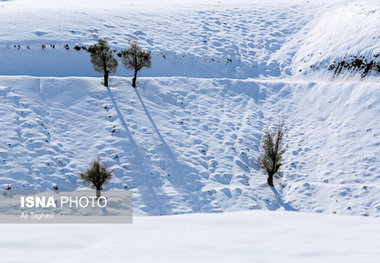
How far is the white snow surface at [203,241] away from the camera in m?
4.57

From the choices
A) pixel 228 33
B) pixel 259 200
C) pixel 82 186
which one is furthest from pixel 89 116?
pixel 228 33

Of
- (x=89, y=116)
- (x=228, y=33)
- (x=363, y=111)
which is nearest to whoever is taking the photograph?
(x=89, y=116)

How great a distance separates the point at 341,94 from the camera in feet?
87.9

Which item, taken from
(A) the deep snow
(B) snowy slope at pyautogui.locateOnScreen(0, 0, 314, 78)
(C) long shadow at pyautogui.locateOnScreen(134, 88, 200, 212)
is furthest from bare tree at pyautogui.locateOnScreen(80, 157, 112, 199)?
(B) snowy slope at pyautogui.locateOnScreen(0, 0, 314, 78)

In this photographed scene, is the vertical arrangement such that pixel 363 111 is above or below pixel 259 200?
above

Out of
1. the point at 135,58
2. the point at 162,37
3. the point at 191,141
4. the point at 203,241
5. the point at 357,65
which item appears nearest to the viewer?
the point at 203,241

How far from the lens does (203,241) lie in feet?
17.8

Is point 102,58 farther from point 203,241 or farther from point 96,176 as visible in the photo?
point 203,241

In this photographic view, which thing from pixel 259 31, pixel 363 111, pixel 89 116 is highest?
pixel 259 31

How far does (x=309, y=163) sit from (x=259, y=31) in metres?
24.9

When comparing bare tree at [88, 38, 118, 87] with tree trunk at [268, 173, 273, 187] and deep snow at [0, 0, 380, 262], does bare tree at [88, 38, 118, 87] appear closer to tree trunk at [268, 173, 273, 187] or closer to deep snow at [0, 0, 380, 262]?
deep snow at [0, 0, 380, 262]

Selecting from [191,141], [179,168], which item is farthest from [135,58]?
[179,168]

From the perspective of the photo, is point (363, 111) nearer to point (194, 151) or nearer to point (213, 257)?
point (194, 151)

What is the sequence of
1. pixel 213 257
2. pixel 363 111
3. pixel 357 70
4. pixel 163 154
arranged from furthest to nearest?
pixel 357 70, pixel 363 111, pixel 163 154, pixel 213 257
